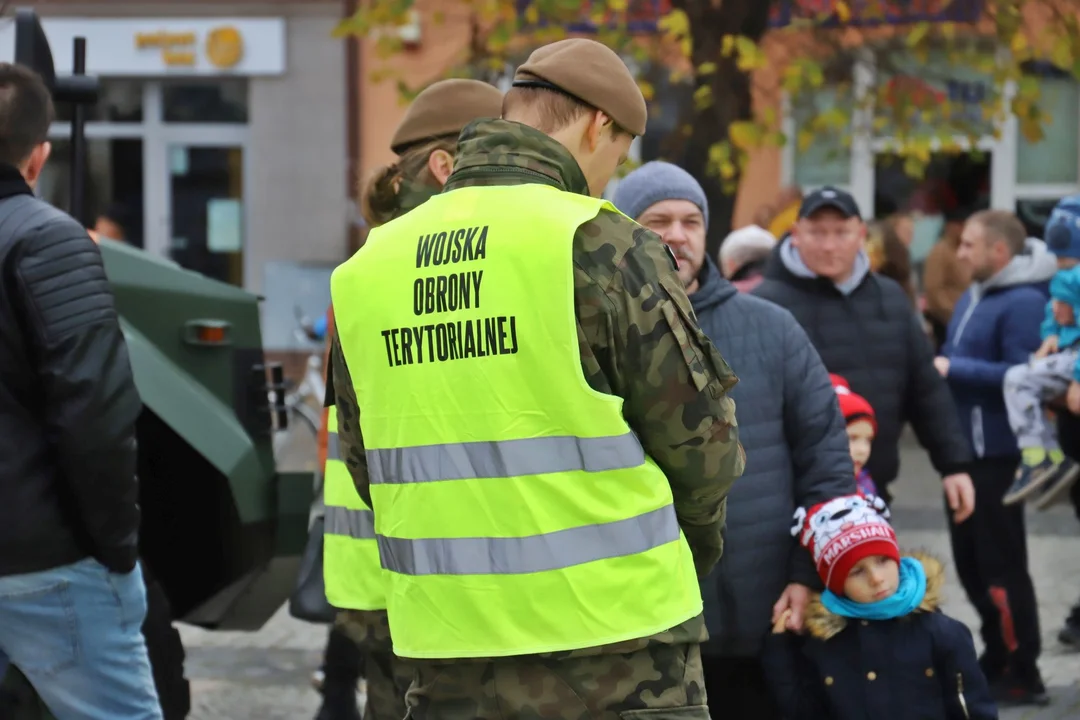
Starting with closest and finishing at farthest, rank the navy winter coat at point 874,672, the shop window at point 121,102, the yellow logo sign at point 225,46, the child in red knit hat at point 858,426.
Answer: the navy winter coat at point 874,672 < the child in red knit hat at point 858,426 < the yellow logo sign at point 225,46 < the shop window at point 121,102

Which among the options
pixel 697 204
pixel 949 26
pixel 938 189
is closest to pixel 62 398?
pixel 697 204

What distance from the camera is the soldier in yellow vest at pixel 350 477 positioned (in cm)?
363

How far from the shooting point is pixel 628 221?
8.40ft

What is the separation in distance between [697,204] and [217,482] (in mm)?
1744

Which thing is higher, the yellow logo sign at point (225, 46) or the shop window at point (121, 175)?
the yellow logo sign at point (225, 46)

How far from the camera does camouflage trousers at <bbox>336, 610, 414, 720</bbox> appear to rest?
347 centimetres

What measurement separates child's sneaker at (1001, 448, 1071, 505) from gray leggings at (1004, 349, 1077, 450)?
274 mm

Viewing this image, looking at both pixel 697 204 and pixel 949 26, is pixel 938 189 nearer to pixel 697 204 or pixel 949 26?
pixel 949 26

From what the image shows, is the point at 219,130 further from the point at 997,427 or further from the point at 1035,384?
the point at 1035,384

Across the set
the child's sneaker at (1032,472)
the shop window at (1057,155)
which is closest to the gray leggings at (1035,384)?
the child's sneaker at (1032,472)

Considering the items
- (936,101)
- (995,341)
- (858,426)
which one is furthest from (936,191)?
(858,426)

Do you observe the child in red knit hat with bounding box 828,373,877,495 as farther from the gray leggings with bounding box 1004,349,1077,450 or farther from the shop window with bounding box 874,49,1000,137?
the shop window with bounding box 874,49,1000,137

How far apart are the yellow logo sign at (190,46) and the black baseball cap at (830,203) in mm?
12832

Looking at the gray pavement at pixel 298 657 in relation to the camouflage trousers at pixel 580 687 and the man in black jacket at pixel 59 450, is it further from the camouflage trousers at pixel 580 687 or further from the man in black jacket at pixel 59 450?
the camouflage trousers at pixel 580 687
